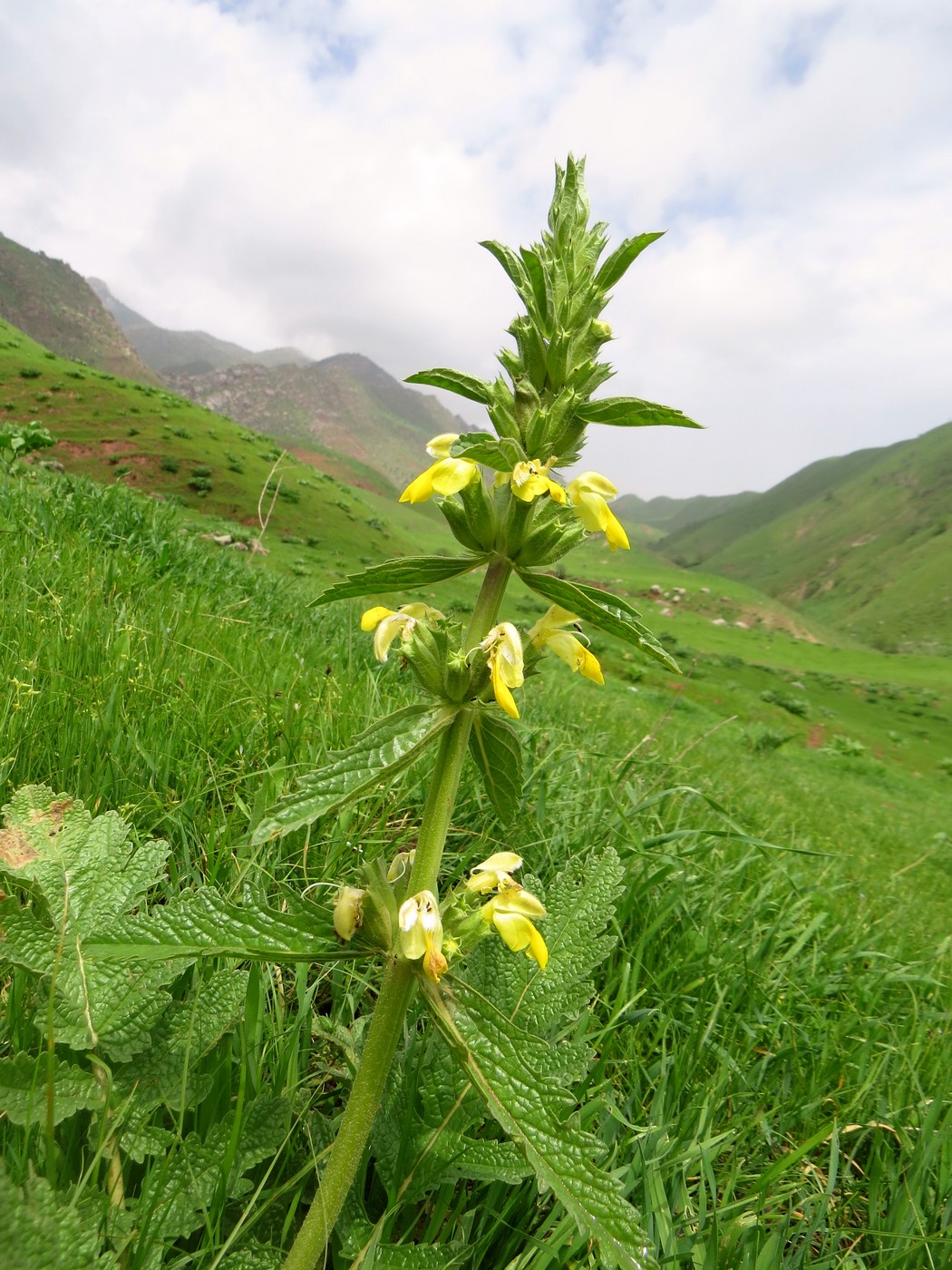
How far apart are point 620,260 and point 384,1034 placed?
1.52 metres

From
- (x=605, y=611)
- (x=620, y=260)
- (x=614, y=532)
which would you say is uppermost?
(x=620, y=260)

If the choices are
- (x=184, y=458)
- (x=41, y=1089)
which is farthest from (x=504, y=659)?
(x=184, y=458)

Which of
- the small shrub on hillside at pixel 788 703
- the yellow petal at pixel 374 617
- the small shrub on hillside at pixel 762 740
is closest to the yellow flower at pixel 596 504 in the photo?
the yellow petal at pixel 374 617

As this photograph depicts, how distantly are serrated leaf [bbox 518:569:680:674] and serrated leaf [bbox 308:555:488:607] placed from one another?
173 millimetres

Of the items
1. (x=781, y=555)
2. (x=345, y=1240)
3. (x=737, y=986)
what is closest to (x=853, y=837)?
(x=737, y=986)

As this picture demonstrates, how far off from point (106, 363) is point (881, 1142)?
554 feet

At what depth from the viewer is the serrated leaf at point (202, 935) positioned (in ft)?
3.21

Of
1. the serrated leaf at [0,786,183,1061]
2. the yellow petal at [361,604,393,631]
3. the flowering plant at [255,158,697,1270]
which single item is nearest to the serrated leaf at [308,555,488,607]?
the flowering plant at [255,158,697,1270]

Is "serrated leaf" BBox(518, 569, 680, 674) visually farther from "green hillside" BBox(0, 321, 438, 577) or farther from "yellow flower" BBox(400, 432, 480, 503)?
"green hillside" BBox(0, 321, 438, 577)

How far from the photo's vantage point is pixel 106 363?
5443 inches

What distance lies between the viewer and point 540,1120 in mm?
913

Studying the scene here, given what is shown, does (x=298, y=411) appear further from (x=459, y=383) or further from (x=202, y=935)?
(x=202, y=935)

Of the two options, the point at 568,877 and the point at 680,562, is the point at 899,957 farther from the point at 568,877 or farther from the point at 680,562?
the point at 680,562

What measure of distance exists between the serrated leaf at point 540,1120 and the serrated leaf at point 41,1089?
57cm
